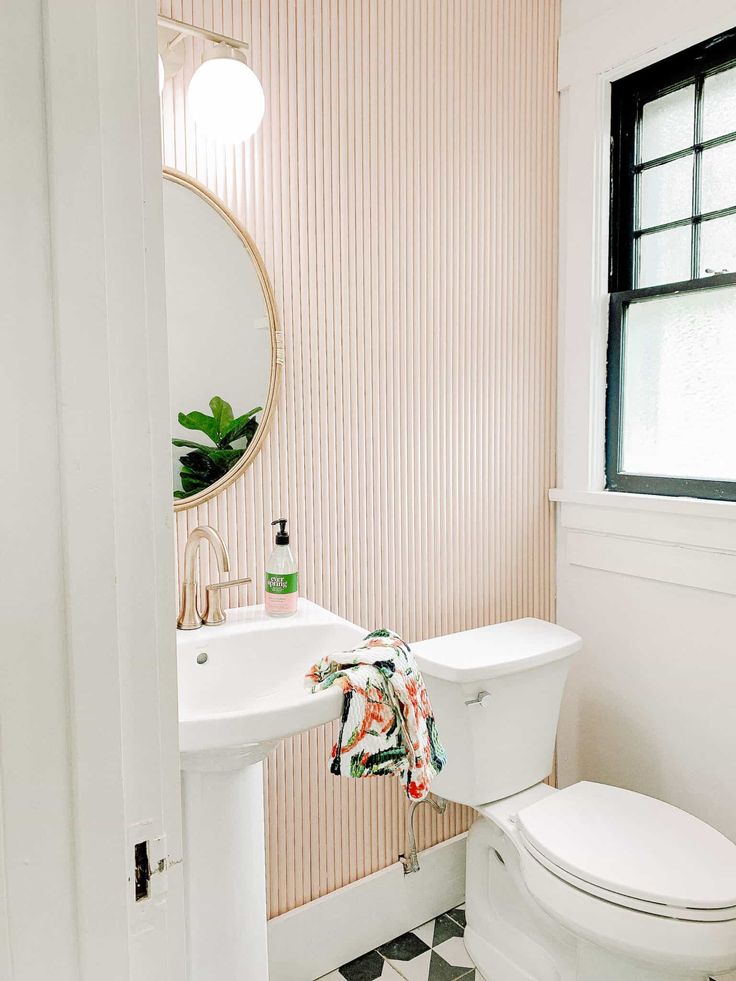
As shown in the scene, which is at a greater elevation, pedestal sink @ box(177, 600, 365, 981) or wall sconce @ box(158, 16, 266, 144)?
wall sconce @ box(158, 16, 266, 144)

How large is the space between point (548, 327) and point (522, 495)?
1.60ft

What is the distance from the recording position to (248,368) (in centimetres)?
154

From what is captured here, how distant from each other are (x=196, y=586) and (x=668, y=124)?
164 centimetres

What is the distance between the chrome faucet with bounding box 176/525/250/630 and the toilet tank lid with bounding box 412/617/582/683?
48 centimetres

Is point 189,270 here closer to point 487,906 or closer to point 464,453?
point 464,453

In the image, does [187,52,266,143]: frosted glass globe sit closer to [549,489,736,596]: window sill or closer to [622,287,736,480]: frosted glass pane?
[622,287,736,480]: frosted glass pane

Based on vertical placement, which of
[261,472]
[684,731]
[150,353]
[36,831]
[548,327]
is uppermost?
[548,327]

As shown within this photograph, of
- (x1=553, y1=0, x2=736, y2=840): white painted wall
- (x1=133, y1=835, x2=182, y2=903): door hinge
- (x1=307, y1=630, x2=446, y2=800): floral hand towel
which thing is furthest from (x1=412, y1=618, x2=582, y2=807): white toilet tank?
(x1=133, y1=835, x2=182, y2=903): door hinge

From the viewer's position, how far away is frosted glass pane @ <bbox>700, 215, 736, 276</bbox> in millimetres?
1730

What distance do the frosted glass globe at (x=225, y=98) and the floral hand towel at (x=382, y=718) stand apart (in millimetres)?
1028

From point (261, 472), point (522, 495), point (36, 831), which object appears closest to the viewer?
point (36, 831)

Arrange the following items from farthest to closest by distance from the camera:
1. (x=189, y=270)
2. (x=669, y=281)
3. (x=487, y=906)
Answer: (x=669, y=281) → (x=487, y=906) → (x=189, y=270)

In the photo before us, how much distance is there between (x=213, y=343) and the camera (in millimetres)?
1501

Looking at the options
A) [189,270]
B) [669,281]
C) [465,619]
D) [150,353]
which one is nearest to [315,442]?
[189,270]
